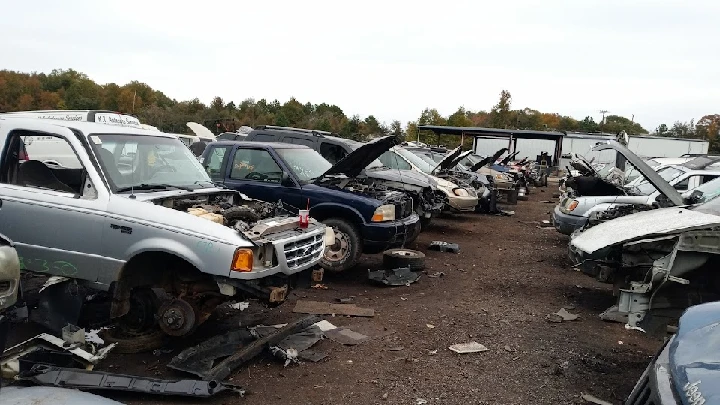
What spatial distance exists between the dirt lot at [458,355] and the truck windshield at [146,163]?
4.97ft

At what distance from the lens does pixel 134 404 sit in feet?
12.2

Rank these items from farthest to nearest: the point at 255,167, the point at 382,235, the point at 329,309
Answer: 1. the point at 255,167
2. the point at 382,235
3. the point at 329,309

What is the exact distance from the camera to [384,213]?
7.20m

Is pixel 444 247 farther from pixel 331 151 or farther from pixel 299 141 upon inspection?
pixel 299 141

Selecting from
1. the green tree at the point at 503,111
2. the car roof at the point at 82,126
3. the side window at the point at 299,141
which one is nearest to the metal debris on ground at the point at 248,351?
the car roof at the point at 82,126

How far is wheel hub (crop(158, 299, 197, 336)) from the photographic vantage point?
4320 millimetres

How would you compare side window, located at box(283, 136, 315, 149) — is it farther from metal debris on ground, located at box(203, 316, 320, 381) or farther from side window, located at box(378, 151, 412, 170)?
metal debris on ground, located at box(203, 316, 320, 381)

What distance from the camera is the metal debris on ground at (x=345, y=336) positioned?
5117 millimetres

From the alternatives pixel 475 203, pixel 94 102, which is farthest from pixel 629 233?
pixel 94 102

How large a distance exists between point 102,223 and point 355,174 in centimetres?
446

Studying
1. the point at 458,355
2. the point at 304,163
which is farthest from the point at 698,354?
the point at 304,163

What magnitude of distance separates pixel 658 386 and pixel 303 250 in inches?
123

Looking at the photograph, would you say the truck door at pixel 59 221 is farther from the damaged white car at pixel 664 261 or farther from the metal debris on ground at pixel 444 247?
the metal debris on ground at pixel 444 247

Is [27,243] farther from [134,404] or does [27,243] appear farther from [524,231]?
[524,231]
